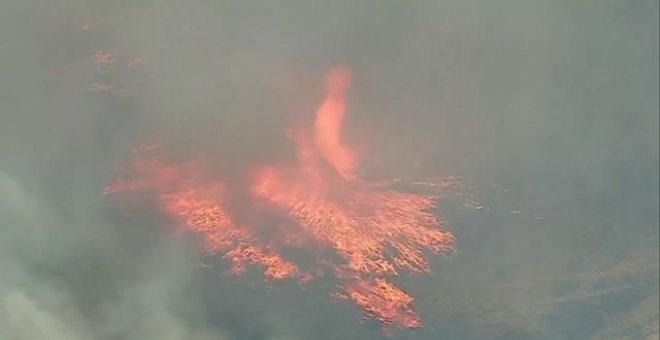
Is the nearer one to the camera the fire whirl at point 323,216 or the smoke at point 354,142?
the smoke at point 354,142

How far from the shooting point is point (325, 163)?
1800cm

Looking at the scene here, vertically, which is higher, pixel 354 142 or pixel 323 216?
pixel 354 142

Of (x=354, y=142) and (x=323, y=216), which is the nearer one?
(x=323, y=216)

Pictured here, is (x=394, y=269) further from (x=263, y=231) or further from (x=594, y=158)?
(x=594, y=158)

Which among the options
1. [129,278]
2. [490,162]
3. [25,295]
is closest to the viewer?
[25,295]

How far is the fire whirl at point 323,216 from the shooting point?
55.8 ft

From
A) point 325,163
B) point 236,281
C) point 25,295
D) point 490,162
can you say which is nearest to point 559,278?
point 490,162

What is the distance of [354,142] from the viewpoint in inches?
729

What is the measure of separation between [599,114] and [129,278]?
12.8m

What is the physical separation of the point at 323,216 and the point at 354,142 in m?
2.09

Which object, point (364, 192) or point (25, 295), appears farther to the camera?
point (364, 192)

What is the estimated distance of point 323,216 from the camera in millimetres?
17766

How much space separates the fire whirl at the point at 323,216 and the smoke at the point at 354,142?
38 cm

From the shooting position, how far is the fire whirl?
55.8 feet
